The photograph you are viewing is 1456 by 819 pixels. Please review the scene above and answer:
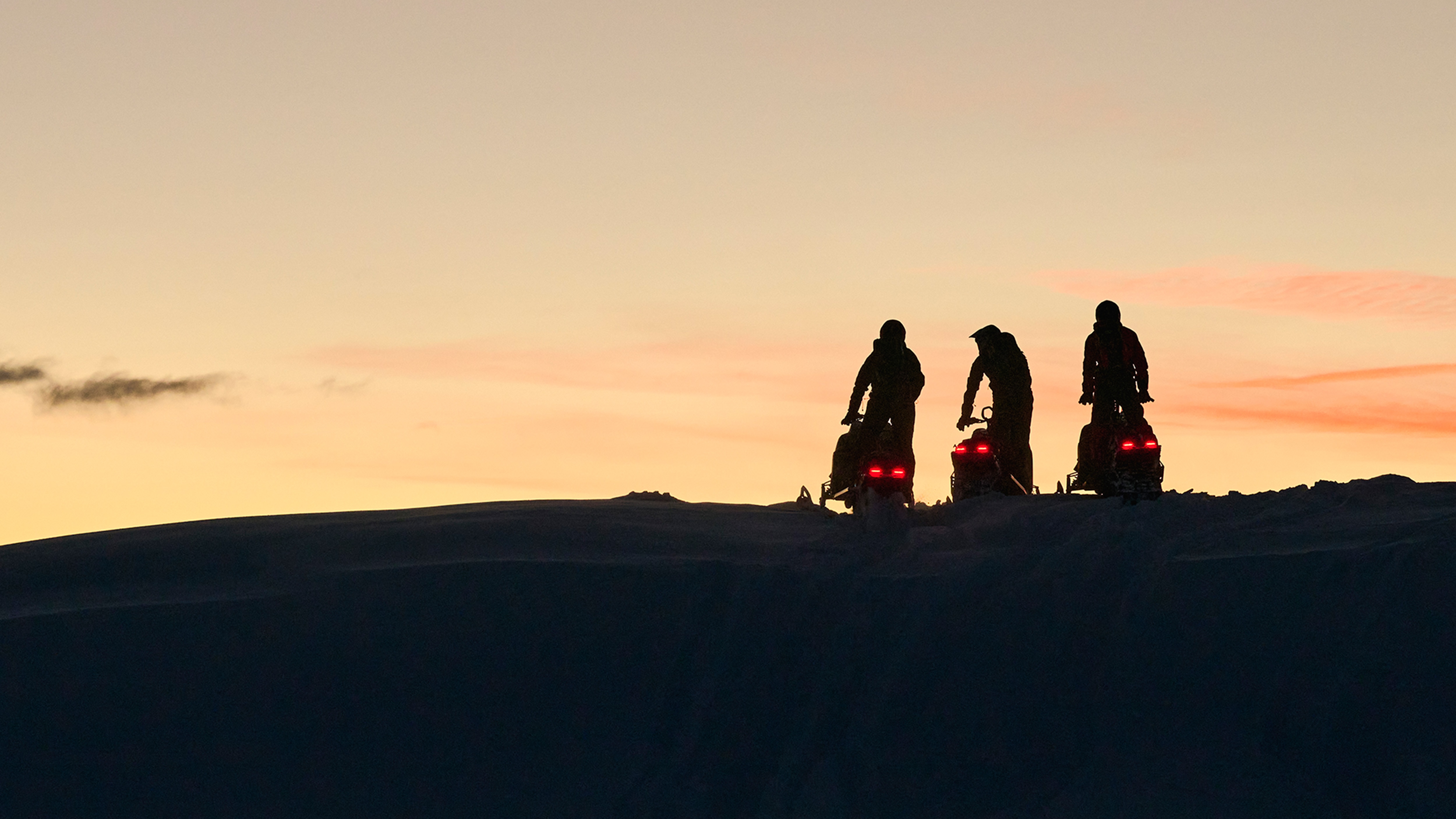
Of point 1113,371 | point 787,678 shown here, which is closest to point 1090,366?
point 1113,371

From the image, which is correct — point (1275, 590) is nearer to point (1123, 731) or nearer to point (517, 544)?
point (1123, 731)

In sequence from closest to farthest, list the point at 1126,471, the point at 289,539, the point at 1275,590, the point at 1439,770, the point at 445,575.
A: the point at 1439,770, the point at 1275,590, the point at 445,575, the point at 289,539, the point at 1126,471

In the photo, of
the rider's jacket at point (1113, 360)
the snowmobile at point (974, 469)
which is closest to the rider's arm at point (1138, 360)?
the rider's jacket at point (1113, 360)

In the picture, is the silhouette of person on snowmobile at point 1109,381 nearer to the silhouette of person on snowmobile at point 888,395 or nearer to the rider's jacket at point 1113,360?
the rider's jacket at point 1113,360

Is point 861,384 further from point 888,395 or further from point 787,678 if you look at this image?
point 787,678

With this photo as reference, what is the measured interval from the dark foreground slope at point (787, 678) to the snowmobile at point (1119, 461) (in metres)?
1.84

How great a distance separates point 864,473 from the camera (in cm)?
1645

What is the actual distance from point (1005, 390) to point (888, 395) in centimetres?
227

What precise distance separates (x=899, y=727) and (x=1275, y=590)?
3183mm

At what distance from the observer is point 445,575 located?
44.6 feet

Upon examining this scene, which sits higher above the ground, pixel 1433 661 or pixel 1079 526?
pixel 1079 526

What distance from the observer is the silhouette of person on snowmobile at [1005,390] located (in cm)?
1856

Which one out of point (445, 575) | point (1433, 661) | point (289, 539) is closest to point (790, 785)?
point (445, 575)

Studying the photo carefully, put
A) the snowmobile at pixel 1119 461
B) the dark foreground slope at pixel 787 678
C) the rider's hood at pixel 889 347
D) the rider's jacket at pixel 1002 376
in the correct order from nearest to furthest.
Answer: the dark foreground slope at pixel 787 678, the snowmobile at pixel 1119 461, the rider's hood at pixel 889 347, the rider's jacket at pixel 1002 376
